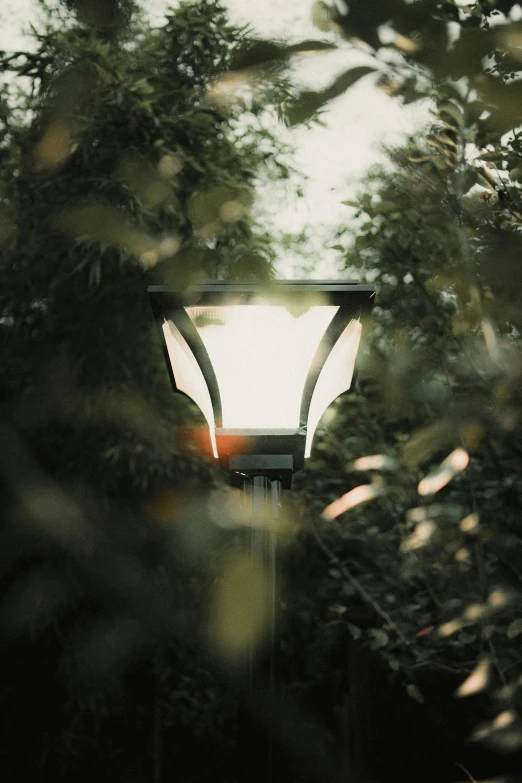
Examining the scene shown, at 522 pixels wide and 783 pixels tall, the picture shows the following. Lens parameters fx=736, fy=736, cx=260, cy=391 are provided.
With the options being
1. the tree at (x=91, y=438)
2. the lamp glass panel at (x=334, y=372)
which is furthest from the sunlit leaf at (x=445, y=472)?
the tree at (x=91, y=438)

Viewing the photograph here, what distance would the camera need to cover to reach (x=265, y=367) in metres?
1.70

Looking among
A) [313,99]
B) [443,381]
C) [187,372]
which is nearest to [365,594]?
[443,381]

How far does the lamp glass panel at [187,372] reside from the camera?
5.65 feet

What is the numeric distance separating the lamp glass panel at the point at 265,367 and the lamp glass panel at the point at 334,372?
2.4 inches

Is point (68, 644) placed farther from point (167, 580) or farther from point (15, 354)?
point (15, 354)

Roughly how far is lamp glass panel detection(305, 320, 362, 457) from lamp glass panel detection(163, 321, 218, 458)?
24cm

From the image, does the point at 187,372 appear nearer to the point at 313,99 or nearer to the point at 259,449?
the point at 259,449

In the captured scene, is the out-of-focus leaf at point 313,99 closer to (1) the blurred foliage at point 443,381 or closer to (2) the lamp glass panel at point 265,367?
(1) the blurred foliage at point 443,381

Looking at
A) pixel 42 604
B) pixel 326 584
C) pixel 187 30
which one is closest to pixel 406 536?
pixel 326 584

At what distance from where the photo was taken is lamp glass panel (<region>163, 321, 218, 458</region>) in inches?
67.8

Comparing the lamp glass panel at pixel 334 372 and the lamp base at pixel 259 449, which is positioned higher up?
the lamp glass panel at pixel 334 372

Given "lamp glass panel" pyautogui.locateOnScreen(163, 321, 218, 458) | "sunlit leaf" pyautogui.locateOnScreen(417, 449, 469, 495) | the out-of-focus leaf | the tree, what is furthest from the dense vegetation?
the out-of-focus leaf

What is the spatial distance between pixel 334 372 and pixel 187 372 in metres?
0.37

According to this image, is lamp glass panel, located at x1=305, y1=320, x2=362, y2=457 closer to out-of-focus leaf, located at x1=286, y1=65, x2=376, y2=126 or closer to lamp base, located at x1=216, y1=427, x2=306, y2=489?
lamp base, located at x1=216, y1=427, x2=306, y2=489
